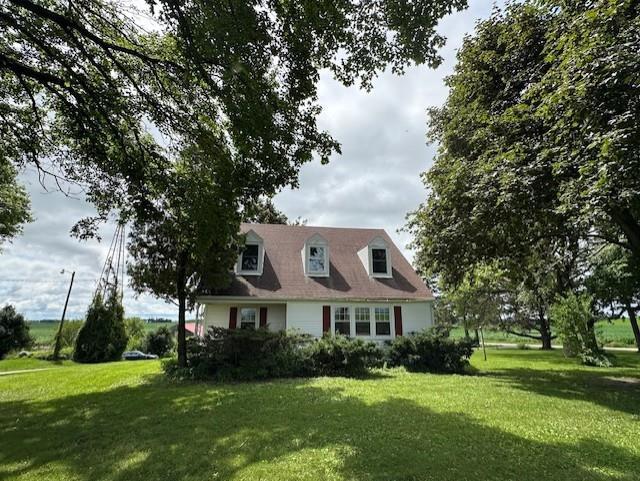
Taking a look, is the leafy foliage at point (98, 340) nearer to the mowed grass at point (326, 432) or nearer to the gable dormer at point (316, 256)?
the mowed grass at point (326, 432)

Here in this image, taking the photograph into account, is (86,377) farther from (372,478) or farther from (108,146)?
(372,478)

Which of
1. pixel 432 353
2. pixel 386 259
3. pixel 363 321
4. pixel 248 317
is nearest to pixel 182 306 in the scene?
pixel 248 317

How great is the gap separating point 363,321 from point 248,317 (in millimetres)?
5774

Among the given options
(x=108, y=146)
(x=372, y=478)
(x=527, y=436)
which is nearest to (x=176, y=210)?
(x=108, y=146)

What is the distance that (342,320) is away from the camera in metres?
17.6

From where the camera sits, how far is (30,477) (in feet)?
15.5

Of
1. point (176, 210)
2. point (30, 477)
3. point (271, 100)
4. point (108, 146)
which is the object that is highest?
point (108, 146)

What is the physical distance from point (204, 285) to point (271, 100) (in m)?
9.77

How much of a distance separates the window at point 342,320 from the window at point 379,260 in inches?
123

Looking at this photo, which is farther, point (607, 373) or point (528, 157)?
point (607, 373)

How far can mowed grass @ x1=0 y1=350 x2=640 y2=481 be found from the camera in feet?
15.3

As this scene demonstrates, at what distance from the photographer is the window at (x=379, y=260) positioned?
64.0ft

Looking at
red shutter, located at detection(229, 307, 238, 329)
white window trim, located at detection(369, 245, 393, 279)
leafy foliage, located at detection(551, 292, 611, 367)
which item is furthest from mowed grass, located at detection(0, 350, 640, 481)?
white window trim, located at detection(369, 245, 393, 279)

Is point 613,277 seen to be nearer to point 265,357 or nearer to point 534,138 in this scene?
point 534,138
